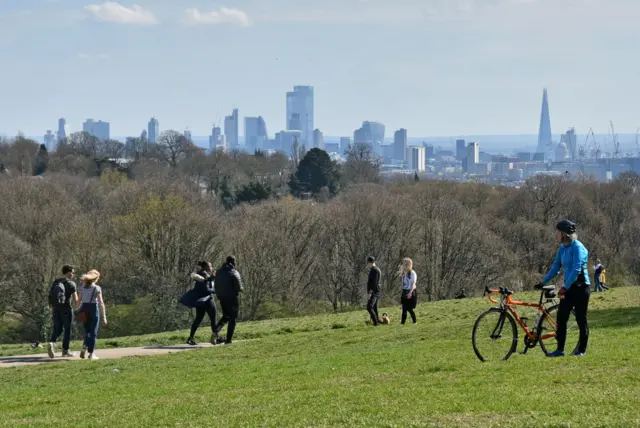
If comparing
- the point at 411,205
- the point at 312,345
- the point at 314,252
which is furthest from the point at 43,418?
the point at 411,205

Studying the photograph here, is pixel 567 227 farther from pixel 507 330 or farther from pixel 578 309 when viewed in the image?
pixel 507 330

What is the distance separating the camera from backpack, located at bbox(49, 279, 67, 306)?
22812 millimetres

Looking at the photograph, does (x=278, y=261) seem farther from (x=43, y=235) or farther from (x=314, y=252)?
(x=43, y=235)

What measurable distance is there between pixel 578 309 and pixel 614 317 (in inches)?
340

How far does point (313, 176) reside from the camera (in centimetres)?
13775

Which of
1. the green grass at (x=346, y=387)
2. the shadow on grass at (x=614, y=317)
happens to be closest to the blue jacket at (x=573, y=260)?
the green grass at (x=346, y=387)

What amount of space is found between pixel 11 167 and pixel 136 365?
124 metres

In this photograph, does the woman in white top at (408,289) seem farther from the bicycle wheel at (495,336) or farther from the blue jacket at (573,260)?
the blue jacket at (573,260)

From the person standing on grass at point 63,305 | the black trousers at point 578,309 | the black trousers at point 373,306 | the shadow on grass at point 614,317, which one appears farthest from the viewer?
the black trousers at point 373,306

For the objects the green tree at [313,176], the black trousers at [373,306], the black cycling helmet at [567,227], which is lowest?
the black trousers at [373,306]

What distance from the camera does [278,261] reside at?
7081 cm

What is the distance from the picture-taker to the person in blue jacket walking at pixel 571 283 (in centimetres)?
1608

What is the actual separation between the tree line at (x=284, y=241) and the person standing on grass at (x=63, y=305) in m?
33.6

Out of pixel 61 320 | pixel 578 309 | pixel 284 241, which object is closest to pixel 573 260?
pixel 578 309
